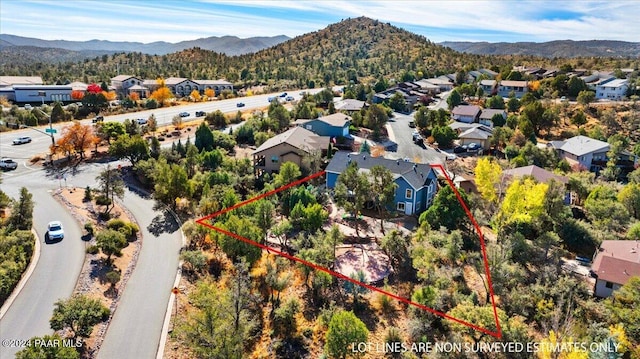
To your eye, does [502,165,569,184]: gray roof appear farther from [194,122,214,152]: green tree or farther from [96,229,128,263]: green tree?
[96,229,128,263]: green tree

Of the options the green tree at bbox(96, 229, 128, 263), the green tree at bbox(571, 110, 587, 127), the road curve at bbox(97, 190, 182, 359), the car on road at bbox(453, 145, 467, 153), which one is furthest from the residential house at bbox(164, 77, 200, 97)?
the green tree at bbox(571, 110, 587, 127)

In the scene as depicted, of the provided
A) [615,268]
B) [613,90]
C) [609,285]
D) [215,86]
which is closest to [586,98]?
[613,90]

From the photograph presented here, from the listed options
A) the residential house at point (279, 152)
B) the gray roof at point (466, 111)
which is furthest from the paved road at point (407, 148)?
the residential house at point (279, 152)

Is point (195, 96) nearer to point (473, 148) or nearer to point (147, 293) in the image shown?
point (473, 148)

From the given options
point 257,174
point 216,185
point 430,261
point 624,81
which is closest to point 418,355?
point 430,261

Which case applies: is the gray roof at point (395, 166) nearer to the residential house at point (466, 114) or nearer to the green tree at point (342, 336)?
the green tree at point (342, 336)

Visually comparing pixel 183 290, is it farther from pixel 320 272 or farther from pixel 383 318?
pixel 383 318

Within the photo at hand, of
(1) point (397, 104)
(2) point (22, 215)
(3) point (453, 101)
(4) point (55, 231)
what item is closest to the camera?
(4) point (55, 231)
